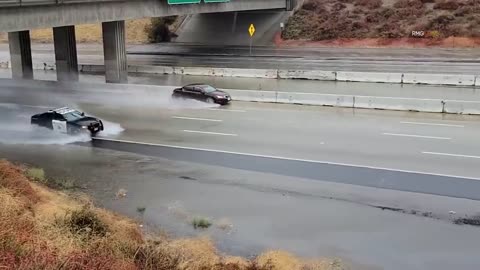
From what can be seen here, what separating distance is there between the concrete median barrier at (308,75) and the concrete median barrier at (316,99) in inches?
294

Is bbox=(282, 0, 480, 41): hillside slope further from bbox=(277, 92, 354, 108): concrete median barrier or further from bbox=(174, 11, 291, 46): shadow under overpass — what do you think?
bbox=(277, 92, 354, 108): concrete median barrier

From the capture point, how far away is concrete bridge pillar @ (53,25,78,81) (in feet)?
135

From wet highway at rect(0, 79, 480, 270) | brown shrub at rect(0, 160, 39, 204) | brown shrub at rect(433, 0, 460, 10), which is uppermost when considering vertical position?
brown shrub at rect(433, 0, 460, 10)

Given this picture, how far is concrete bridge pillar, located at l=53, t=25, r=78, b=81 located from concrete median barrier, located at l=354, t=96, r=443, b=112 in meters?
23.2

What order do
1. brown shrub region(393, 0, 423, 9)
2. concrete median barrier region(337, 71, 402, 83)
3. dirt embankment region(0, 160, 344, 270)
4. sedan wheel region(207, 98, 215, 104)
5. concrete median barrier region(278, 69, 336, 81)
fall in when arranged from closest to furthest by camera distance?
dirt embankment region(0, 160, 344, 270) → sedan wheel region(207, 98, 215, 104) → concrete median barrier region(337, 71, 402, 83) → concrete median barrier region(278, 69, 336, 81) → brown shrub region(393, 0, 423, 9)

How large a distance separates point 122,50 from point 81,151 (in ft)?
60.4

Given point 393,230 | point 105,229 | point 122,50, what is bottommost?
point 393,230

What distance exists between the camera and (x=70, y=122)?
24109 millimetres

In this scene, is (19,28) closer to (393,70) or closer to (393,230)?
(393,230)

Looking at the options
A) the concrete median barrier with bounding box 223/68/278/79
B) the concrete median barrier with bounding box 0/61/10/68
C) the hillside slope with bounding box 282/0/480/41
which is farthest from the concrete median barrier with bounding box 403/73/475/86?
the concrete median barrier with bounding box 0/61/10/68

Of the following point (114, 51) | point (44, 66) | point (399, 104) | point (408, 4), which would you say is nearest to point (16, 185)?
point (399, 104)

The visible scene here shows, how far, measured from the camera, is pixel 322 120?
26.2m

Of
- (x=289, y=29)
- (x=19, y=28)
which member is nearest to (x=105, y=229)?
(x=19, y=28)

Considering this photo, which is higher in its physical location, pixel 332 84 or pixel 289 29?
pixel 289 29
